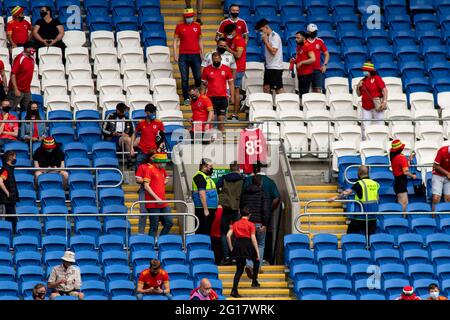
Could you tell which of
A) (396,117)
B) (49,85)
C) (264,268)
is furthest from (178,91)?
(264,268)

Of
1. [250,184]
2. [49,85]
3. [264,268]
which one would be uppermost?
[49,85]

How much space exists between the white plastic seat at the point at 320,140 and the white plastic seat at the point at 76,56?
15.7 ft

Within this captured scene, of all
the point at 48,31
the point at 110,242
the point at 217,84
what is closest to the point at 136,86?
the point at 217,84

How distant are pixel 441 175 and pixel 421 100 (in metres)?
3.52

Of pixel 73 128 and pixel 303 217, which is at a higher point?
pixel 73 128

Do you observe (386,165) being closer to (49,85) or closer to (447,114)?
(447,114)

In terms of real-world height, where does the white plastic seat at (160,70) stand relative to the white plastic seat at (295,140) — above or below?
above

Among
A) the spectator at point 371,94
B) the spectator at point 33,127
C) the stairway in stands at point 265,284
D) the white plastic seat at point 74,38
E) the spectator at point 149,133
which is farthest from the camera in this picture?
the white plastic seat at point 74,38

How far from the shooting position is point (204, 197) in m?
20.8

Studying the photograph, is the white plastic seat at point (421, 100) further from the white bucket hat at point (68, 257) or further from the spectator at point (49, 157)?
the white bucket hat at point (68, 257)

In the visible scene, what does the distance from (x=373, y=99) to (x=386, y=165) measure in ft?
6.31

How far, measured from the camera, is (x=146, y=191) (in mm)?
20828

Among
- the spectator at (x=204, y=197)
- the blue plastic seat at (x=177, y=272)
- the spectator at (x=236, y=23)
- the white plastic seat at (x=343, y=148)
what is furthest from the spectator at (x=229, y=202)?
the spectator at (x=236, y=23)

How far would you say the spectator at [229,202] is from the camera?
20.6 metres
